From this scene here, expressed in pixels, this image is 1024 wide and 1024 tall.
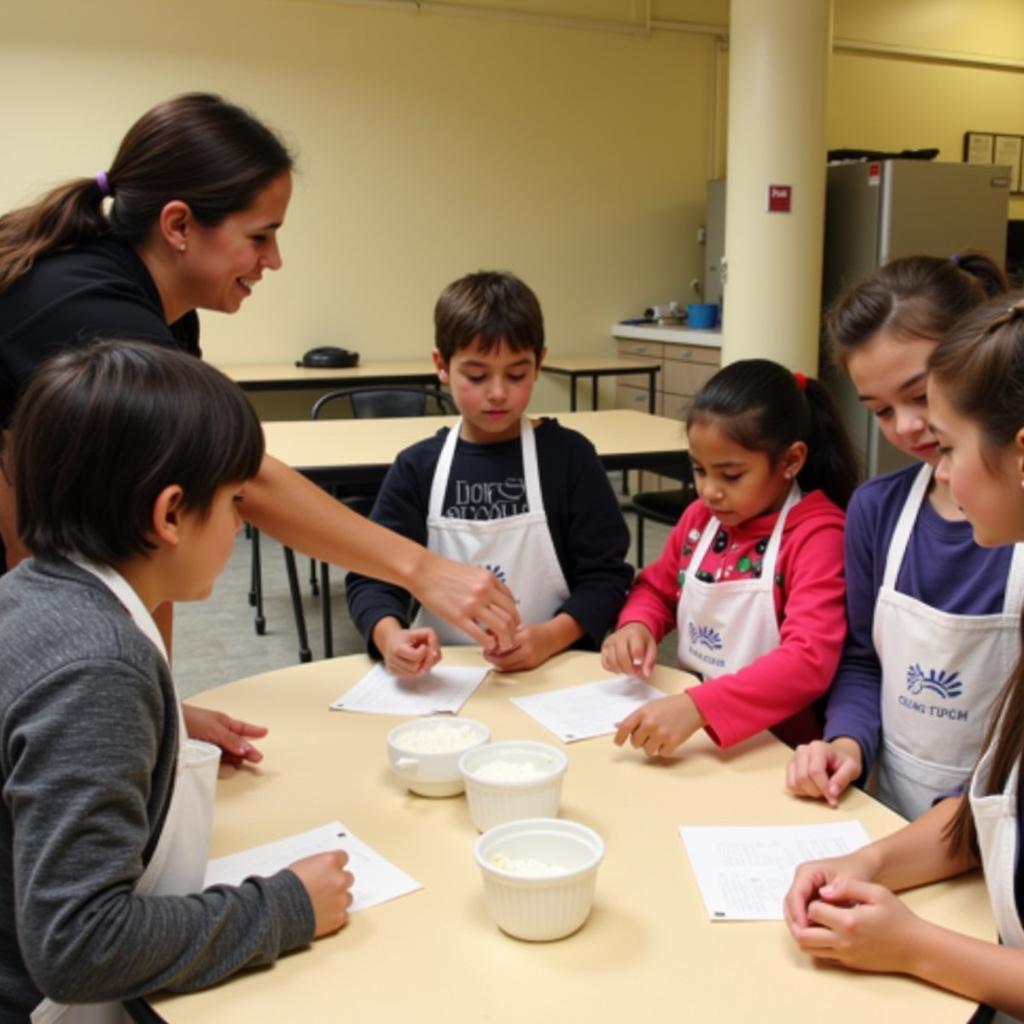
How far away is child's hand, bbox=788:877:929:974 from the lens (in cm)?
80

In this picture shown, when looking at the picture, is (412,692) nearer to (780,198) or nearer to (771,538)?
(771,538)

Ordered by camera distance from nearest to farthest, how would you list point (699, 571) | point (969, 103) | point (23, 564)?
point (23, 564), point (699, 571), point (969, 103)

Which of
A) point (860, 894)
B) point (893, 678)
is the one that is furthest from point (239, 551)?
point (860, 894)

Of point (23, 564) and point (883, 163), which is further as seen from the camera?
point (883, 163)

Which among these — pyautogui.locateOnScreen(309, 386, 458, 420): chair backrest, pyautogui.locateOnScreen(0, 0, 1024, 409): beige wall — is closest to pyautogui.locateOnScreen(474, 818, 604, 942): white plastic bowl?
pyautogui.locateOnScreen(309, 386, 458, 420): chair backrest

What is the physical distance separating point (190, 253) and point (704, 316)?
4572 millimetres

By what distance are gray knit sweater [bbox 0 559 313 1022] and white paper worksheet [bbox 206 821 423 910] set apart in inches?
3.6

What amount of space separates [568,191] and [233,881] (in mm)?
5706

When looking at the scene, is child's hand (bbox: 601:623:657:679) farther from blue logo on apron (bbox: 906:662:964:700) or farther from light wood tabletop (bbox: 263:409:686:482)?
light wood tabletop (bbox: 263:409:686:482)

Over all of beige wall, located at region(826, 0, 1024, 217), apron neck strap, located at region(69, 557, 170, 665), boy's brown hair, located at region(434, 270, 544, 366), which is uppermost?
beige wall, located at region(826, 0, 1024, 217)

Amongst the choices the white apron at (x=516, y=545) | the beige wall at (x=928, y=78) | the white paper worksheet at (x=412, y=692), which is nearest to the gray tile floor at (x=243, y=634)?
the white apron at (x=516, y=545)

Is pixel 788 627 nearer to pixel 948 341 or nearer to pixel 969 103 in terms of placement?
pixel 948 341

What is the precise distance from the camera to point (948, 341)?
104cm

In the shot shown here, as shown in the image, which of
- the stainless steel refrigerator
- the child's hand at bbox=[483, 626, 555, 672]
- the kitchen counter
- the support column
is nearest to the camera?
the child's hand at bbox=[483, 626, 555, 672]
